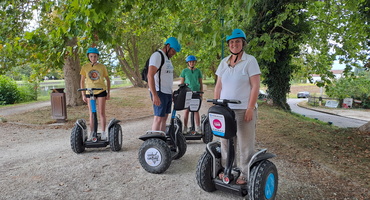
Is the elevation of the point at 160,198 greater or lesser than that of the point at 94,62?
lesser

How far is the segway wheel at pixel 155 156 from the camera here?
12.4ft

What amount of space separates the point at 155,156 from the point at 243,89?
5.76 feet

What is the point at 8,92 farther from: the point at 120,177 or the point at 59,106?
the point at 120,177

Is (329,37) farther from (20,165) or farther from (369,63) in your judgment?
(20,165)

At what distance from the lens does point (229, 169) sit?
118 inches

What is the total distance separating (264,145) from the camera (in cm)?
565

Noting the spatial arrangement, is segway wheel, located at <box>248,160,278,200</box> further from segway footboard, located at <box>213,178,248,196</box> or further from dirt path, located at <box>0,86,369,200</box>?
dirt path, located at <box>0,86,369,200</box>

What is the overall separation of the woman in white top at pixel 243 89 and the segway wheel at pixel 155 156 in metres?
1.07

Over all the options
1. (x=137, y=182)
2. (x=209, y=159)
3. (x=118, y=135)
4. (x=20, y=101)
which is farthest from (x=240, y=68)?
(x=20, y=101)

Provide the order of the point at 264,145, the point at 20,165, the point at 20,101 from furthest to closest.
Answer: the point at 20,101, the point at 264,145, the point at 20,165

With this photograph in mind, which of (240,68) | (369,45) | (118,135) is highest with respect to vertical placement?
(369,45)

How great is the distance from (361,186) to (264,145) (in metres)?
2.25

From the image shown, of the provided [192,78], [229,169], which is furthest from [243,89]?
[192,78]

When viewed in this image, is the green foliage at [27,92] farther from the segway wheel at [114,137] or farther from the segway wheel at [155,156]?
the segway wheel at [155,156]
